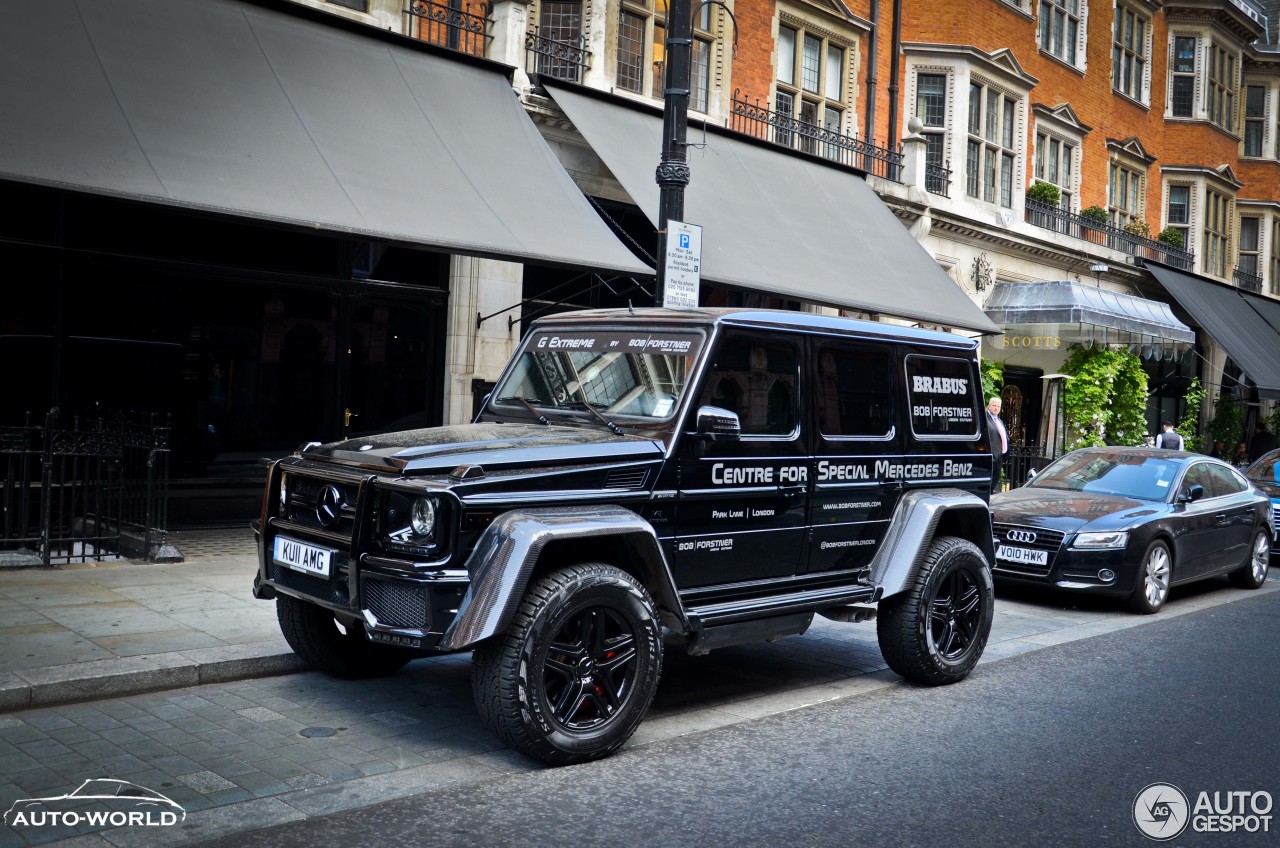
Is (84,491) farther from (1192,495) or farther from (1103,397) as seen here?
(1103,397)

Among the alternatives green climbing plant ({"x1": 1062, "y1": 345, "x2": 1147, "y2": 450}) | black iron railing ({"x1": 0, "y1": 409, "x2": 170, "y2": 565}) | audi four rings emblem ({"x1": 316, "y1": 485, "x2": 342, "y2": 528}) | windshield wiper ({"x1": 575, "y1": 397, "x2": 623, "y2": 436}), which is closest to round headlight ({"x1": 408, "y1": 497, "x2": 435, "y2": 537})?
audi four rings emblem ({"x1": 316, "y1": 485, "x2": 342, "y2": 528})

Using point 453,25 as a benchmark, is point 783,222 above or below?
below

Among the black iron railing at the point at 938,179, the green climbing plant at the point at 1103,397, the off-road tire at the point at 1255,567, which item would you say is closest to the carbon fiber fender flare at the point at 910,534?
the off-road tire at the point at 1255,567

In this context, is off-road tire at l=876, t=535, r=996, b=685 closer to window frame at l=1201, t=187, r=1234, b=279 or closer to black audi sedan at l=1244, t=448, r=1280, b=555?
black audi sedan at l=1244, t=448, r=1280, b=555

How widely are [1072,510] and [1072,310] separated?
11.3 metres

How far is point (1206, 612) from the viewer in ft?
34.8

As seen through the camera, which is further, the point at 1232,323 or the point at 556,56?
the point at 1232,323

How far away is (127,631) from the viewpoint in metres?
6.86

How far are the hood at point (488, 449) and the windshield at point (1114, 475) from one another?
24.0 ft

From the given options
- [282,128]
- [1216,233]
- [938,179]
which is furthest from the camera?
[1216,233]

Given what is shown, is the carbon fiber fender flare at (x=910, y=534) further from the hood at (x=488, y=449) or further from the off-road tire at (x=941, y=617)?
the hood at (x=488, y=449)

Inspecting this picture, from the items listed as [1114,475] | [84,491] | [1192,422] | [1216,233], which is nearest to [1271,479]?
[1114,475]

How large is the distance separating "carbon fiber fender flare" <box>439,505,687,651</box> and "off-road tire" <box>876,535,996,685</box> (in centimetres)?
226

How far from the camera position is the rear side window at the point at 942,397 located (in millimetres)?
7023
